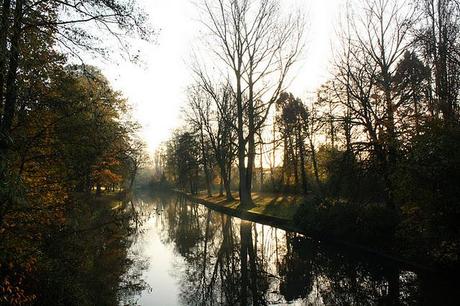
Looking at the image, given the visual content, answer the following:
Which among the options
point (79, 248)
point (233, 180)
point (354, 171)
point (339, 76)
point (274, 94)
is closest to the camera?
point (79, 248)

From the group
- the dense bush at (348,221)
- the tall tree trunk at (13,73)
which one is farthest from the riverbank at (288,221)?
the tall tree trunk at (13,73)

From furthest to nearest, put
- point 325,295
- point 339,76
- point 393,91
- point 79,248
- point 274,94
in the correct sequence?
point 274,94 → point 339,76 → point 393,91 → point 325,295 → point 79,248

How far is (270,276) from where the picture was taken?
13102 mm

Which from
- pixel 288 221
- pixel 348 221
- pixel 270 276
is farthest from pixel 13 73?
pixel 288 221

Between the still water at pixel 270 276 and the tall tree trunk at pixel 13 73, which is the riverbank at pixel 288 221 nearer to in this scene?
the still water at pixel 270 276

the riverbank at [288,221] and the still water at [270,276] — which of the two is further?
the riverbank at [288,221]

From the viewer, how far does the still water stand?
10.5 metres

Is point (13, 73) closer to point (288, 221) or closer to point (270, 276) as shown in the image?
point (270, 276)

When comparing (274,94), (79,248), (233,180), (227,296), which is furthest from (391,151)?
(233,180)

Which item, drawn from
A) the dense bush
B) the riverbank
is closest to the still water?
the riverbank

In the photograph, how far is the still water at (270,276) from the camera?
1049cm

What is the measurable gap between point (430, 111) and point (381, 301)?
27.5 ft

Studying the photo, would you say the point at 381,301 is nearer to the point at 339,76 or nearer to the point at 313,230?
the point at 313,230

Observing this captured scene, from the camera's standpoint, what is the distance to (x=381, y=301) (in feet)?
32.8
